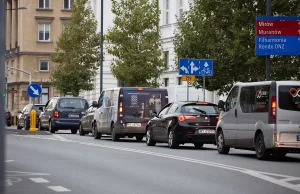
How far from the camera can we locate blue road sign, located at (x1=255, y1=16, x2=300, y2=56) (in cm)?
3055

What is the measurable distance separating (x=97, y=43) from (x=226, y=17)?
1369 inches

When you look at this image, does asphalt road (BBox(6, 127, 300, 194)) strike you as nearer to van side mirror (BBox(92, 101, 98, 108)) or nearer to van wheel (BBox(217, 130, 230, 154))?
van wheel (BBox(217, 130, 230, 154))

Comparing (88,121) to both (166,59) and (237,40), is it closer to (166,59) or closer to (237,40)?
(237,40)

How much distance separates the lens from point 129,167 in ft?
53.0

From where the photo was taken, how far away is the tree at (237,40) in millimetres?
34312

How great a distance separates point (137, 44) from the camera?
55906mm

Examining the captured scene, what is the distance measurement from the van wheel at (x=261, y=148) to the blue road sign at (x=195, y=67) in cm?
1417

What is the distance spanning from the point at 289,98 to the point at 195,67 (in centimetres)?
1568

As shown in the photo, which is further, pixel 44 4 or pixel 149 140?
pixel 44 4

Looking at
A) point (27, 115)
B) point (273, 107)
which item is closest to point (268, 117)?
point (273, 107)

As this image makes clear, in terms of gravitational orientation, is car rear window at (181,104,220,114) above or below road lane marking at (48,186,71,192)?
above

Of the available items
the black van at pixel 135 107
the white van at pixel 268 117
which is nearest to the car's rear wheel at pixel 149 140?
the black van at pixel 135 107

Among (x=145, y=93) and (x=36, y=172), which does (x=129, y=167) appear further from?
(x=145, y=93)

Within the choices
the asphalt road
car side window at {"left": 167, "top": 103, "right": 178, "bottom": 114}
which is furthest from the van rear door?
car side window at {"left": 167, "top": 103, "right": 178, "bottom": 114}
